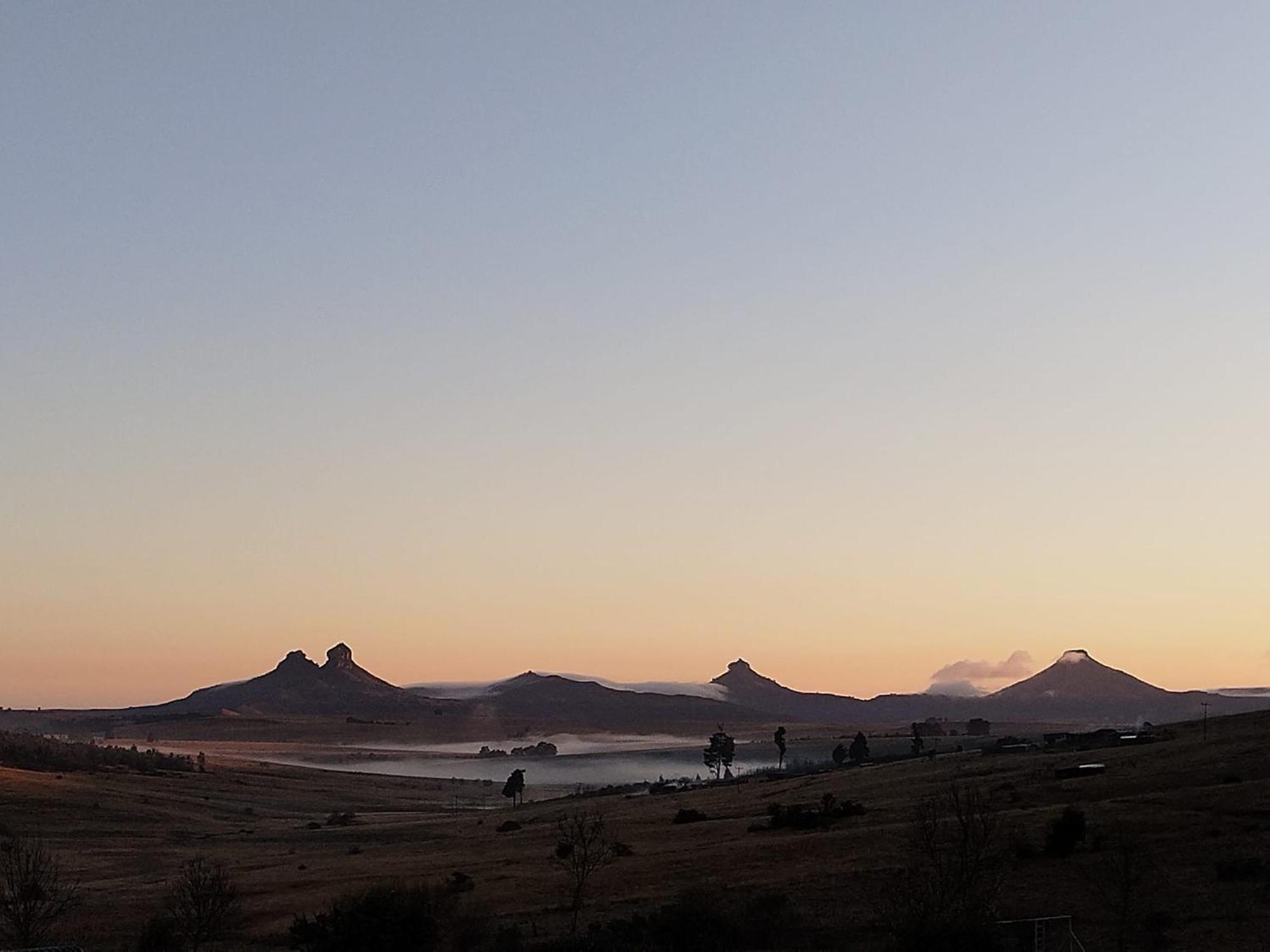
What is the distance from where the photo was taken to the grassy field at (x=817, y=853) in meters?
63.1

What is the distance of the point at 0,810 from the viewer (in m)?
162

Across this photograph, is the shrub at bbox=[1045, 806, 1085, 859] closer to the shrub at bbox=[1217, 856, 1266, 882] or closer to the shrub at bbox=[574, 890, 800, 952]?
the shrub at bbox=[1217, 856, 1266, 882]

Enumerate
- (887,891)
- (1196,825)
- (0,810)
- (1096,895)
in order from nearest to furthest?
(887,891)
(1096,895)
(1196,825)
(0,810)

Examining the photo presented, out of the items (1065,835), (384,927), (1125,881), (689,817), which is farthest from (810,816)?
(384,927)

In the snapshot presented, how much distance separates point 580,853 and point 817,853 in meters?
17.5

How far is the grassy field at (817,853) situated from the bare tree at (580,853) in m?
1.02

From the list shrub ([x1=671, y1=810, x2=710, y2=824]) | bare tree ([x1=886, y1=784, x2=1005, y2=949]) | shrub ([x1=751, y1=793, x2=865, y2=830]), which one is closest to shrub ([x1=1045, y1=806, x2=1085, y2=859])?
bare tree ([x1=886, y1=784, x2=1005, y2=949])

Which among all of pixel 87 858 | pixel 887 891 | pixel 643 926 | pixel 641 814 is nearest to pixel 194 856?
pixel 87 858

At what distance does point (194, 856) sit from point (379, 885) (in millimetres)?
62872

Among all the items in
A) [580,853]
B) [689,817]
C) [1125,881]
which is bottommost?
[580,853]

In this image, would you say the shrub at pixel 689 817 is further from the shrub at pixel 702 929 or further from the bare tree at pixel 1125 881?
the shrub at pixel 702 929

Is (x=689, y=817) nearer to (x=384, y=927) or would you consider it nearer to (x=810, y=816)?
(x=810, y=816)

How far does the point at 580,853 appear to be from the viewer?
301 feet

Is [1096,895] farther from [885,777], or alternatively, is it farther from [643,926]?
[885,777]
